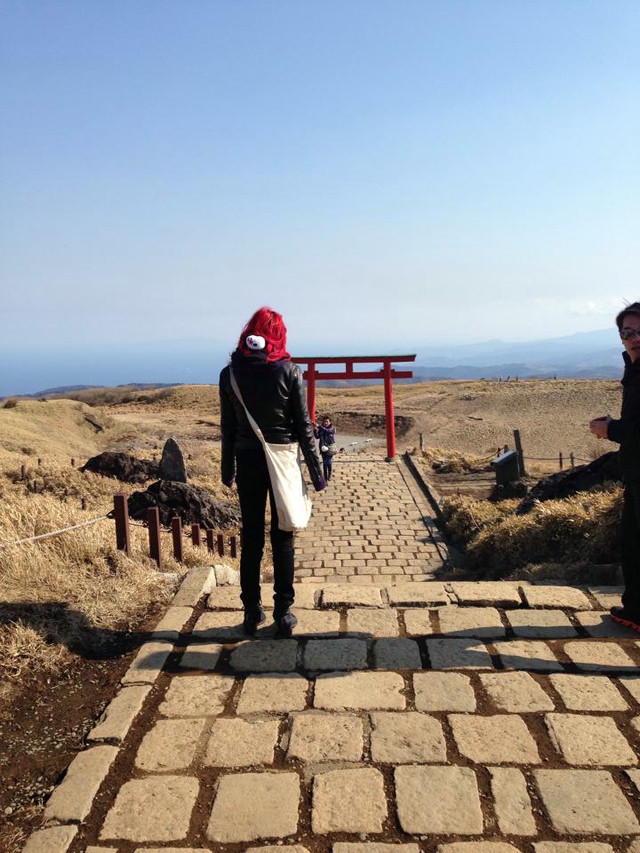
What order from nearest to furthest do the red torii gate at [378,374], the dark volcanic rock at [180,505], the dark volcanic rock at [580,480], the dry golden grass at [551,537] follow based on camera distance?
1. the dry golden grass at [551,537]
2. the dark volcanic rock at [580,480]
3. the dark volcanic rock at [180,505]
4. the red torii gate at [378,374]

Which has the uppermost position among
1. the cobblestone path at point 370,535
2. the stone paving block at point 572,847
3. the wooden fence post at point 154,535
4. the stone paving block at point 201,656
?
the wooden fence post at point 154,535

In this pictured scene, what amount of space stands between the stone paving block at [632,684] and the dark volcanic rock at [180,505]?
303 inches

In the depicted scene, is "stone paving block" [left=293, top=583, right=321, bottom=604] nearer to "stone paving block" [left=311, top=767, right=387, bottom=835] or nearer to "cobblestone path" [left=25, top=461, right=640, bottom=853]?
"cobblestone path" [left=25, top=461, right=640, bottom=853]

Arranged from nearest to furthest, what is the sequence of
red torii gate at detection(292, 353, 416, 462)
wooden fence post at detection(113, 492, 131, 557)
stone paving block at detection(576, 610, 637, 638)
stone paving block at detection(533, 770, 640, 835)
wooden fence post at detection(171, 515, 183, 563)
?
stone paving block at detection(533, 770, 640, 835), stone paving block at detection(576, 610, 637, 638), wooden fence post at detection(113, 492, 131, 557), wooden fence post at detection(171, 515, 183, 563), red torii gate at detection(292, 353, 416, 462)

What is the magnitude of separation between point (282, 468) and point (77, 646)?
1519 mm

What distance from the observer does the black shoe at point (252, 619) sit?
362cm

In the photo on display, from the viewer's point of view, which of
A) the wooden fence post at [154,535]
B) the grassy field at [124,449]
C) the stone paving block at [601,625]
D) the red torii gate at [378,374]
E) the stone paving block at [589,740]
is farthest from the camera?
the red torii gate at [378,374]

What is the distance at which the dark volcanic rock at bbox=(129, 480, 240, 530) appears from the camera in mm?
10086

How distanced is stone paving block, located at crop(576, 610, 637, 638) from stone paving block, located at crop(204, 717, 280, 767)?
6.52 ft

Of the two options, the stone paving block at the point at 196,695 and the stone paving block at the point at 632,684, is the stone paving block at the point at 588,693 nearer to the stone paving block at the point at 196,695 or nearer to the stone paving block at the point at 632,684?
the stone paving block at the point at 632,684

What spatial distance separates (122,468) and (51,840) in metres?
11.8

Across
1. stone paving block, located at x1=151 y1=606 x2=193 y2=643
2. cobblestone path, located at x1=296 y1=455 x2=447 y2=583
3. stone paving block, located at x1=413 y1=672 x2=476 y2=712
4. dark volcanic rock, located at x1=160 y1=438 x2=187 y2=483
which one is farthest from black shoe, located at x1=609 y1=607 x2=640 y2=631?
dark volcanic rock, located at x1=160 y1=438 x2=187 y2=483

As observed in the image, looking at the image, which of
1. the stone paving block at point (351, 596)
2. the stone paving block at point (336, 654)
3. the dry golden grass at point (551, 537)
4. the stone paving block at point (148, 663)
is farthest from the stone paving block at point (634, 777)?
the dry golden grass at point (551, 537)

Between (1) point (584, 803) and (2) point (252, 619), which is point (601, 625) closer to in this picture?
(1) point (584, 803)
